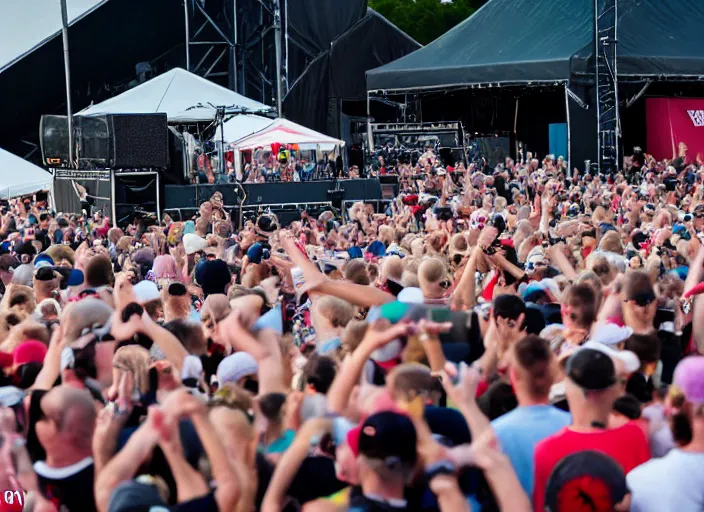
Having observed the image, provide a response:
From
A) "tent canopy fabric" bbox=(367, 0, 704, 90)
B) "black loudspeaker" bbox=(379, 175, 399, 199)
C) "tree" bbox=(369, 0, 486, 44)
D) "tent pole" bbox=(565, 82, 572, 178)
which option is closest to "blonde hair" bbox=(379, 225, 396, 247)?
"black loudspeaker" bbox=(379, 175, 399, 199)

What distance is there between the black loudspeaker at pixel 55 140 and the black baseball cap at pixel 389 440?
1994 cm

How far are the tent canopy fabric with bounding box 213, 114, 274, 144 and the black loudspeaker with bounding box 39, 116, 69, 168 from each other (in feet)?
14.9

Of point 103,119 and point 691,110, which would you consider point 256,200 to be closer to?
point 103,119

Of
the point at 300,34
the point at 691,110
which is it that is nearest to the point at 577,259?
the point at 691,110

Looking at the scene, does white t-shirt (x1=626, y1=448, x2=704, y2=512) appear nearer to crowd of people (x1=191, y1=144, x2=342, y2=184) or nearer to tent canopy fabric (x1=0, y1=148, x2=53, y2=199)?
crowd of people (x1=191, y1=144, x2=342, y2=184)

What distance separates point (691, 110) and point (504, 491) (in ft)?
93.5

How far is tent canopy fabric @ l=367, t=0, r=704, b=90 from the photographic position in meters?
27.0

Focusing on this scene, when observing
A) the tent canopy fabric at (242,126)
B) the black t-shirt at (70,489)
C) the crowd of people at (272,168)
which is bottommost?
the black t-shirt at (70,489)

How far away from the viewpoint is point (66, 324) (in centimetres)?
519

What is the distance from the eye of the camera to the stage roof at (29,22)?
1320 inches

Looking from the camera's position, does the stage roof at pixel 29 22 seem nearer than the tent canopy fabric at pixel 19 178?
No

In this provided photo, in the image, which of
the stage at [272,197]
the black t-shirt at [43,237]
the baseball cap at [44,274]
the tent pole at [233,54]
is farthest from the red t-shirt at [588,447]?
the tent pole at [233,54]

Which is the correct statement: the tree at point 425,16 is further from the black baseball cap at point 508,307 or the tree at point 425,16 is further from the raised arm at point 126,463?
the raised arm at point 126,463

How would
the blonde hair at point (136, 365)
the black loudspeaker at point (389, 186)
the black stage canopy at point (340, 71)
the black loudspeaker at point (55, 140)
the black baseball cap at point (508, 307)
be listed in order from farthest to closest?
the black stage canopy at point (340, 71), the black loudspeaker at point (389, 186), the black loudspeaker at point (55, 140), the black baseball cap at point (508, 307), the blonde hair at point (136, 365)
